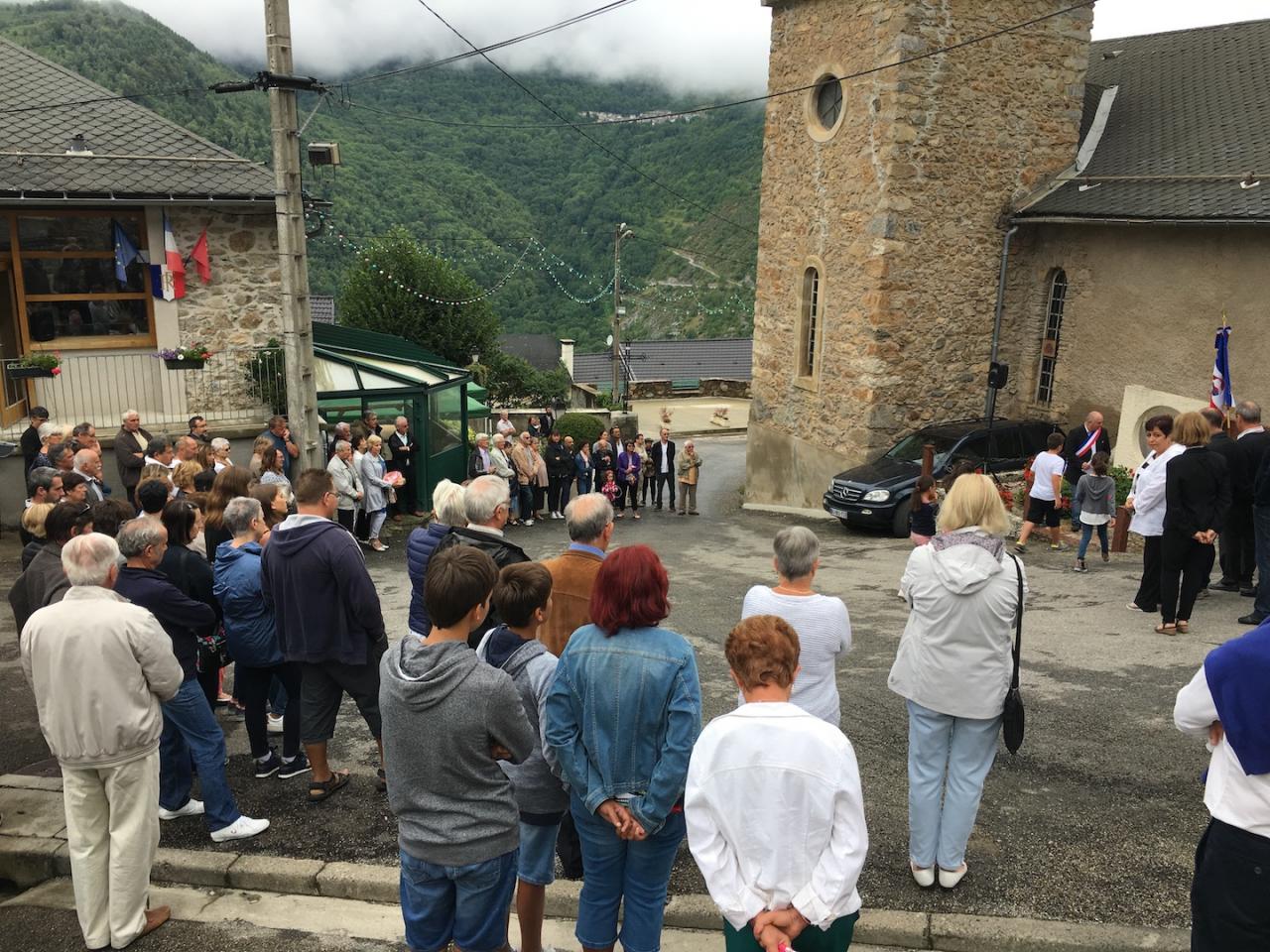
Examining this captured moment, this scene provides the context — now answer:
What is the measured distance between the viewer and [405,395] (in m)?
13.9

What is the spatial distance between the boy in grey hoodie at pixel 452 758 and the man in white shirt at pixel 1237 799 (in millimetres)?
2082

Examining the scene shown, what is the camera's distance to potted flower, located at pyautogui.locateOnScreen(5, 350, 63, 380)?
12.1 m

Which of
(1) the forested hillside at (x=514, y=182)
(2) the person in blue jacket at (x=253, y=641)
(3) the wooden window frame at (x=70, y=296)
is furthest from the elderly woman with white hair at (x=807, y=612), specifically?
(1) the forested hillside at (x=514, y=182)

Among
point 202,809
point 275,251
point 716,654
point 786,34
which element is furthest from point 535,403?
point 202,809

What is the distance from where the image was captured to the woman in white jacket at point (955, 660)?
13.2ft

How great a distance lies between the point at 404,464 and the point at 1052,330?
11503mm

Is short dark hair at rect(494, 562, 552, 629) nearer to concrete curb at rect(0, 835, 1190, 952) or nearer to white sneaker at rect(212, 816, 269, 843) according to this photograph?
concrete curb at rect(0, 835, 1190, 952)

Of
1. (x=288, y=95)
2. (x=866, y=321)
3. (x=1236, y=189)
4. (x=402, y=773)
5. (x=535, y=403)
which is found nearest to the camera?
(x=402, y=773)

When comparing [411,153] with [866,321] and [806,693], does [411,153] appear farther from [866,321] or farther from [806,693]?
[806,693]

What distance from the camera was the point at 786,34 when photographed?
18.9 metres

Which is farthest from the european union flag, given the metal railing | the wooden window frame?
the metal railing

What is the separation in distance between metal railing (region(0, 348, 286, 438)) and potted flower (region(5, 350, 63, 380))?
7.6 inches

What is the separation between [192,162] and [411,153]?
147ft

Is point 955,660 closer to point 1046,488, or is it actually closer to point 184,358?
point 1046,488
